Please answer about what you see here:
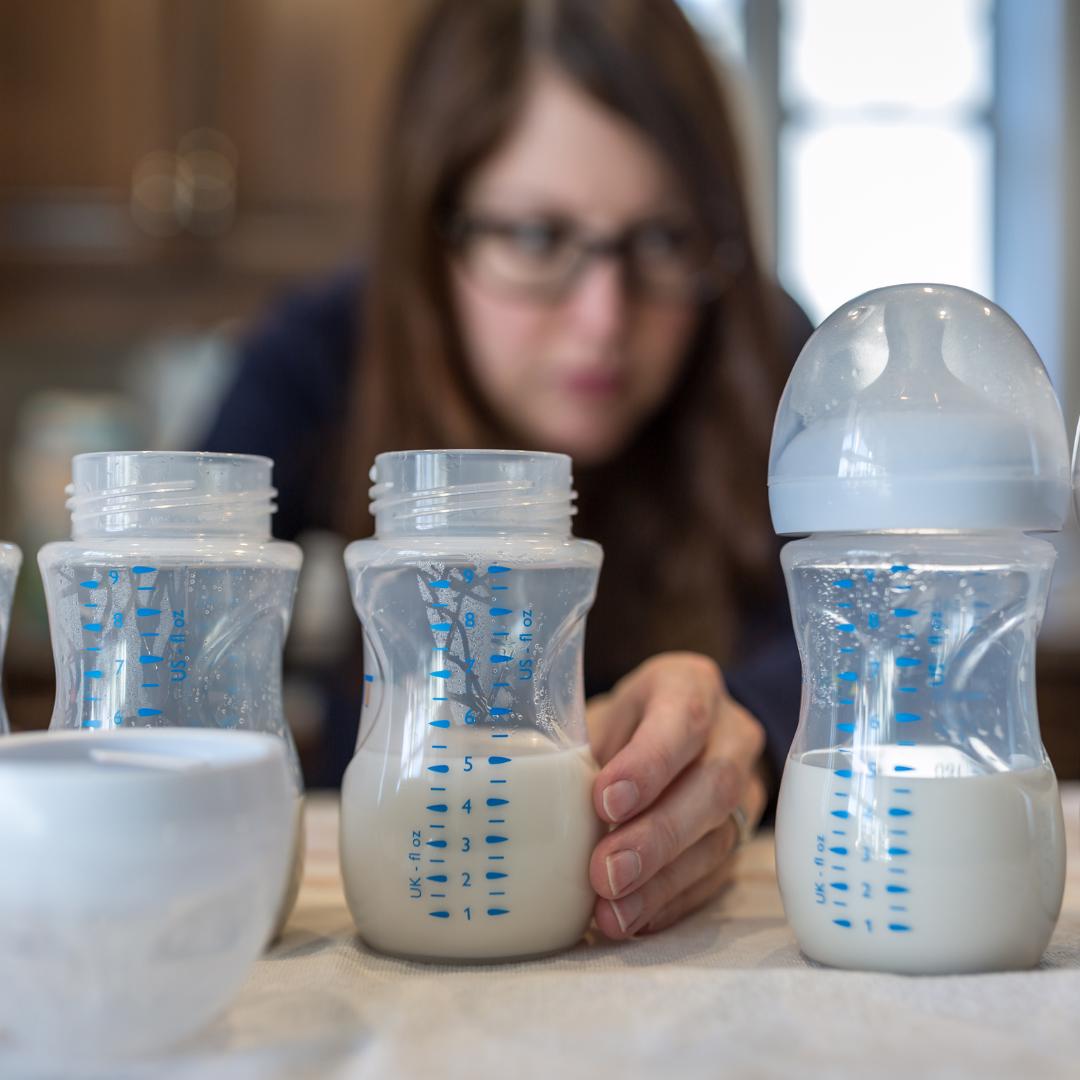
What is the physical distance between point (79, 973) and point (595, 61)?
1.00 m

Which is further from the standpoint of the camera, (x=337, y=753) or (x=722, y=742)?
(x=337, y=753)

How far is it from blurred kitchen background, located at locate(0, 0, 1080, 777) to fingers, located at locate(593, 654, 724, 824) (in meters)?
1.46

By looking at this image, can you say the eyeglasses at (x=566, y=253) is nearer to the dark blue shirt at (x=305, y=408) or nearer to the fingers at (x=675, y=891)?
the dark blue shirt at (x=305, y=408)

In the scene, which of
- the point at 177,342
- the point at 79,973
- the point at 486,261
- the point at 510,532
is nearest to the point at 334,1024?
the point at 79,973

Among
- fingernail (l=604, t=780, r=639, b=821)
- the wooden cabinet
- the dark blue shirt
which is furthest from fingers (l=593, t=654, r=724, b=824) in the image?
the wooden cabinet

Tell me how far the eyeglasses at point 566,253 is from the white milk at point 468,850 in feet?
2.34

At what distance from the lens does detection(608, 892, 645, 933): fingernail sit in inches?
22.8

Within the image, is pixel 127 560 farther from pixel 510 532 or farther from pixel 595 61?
pixel 595 61

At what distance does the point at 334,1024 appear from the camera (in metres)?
0.47

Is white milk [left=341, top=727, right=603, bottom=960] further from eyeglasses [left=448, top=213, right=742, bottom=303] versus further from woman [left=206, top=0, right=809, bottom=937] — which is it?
eyeglasses [left=448, top=213, right=742, bottom=303]

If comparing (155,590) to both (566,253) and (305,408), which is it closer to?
(566,253)

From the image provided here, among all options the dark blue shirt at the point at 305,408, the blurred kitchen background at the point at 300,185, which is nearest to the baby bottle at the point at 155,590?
the dark blue shirt at the point at 305,408

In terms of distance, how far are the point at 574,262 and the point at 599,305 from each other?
0.06m

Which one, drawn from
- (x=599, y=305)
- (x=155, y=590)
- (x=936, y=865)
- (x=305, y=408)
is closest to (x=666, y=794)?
(x=936, y=865)
